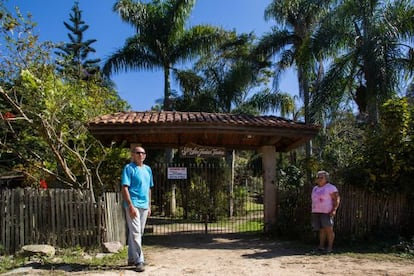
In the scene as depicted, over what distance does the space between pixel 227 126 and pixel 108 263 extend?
442cm

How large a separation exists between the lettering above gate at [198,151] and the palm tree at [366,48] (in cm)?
414

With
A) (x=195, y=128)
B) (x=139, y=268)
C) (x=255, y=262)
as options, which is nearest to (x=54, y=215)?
(x=139, y=268)

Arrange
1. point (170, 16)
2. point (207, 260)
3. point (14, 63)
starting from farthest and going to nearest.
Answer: point (170, 16), point (14, 63), point (207, 260)

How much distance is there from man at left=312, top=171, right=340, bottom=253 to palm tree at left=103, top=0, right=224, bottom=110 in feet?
46.2

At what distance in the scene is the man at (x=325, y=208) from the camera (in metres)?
8.47

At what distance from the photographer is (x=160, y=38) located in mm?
21266

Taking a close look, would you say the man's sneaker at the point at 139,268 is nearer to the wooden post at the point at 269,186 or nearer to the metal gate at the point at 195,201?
the metal gate at the point at 195,201

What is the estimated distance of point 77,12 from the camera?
30.9 meters

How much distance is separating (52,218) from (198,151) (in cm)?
469

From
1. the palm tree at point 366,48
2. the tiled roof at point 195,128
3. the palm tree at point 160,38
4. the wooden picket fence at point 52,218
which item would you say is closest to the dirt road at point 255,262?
the wooden picket fence at point 52,218

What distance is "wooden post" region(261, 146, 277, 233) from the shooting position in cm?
1139

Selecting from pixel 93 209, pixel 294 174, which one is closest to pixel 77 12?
pixel 294 174

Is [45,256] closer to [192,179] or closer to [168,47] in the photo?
[192,179]

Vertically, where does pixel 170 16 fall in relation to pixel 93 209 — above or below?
above
